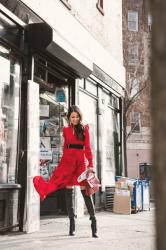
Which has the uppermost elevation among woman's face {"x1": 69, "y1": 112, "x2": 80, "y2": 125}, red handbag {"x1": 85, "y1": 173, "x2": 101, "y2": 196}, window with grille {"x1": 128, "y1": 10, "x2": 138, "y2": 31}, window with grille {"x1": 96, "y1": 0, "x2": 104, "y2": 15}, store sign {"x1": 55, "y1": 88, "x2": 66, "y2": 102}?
window with grille {"x1": 128, "y1": 10, "x2": 138, "y2": 31}

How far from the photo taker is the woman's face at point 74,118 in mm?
6031

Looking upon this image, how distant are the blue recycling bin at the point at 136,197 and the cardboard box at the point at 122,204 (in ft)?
0.94

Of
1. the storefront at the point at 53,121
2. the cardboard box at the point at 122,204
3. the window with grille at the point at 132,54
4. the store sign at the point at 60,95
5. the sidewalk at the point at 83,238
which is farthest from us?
the window with grille at the point at 132,54

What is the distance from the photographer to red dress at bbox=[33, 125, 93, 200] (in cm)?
594

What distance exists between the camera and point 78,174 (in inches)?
237

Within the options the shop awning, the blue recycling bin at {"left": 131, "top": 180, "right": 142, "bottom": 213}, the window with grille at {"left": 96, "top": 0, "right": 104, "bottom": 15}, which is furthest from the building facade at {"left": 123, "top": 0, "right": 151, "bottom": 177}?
the shop awning

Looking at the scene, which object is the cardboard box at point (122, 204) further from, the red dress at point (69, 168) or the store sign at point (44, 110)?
the red dress at point (69, 168)

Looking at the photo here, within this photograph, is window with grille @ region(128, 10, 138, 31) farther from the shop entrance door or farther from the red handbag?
the red handbag

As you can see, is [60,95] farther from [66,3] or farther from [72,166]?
[72,166]

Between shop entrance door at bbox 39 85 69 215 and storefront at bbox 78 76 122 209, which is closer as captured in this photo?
shop entrance door at bbox 39 85 69 215

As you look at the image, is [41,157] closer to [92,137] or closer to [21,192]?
[92,137]

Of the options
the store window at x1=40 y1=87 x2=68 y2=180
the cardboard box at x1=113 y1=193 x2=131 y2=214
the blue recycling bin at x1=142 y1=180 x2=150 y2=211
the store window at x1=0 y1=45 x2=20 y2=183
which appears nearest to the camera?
the store window at x1=0 y1=45 x2=20 y2=183

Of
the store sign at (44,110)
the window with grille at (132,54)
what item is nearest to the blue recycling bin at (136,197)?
the store sign at (44,110)

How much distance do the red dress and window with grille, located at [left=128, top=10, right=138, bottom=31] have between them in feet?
108
